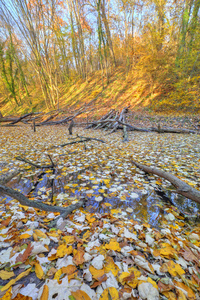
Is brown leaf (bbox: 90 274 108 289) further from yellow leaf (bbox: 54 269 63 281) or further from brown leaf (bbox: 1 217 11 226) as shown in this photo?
brown leaf (bbox: 1 217 11 226)

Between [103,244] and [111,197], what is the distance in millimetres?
871

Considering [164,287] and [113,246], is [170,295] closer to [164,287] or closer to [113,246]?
[164,287]

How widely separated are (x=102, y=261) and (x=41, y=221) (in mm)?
879

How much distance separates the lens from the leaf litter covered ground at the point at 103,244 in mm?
967

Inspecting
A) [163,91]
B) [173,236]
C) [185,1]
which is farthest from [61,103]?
[173,236]

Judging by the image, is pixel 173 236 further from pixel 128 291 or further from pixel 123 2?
pixel 123 2

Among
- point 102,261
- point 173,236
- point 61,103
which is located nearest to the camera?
point 102,261

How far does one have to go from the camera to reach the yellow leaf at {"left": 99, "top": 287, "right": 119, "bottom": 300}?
911 mm

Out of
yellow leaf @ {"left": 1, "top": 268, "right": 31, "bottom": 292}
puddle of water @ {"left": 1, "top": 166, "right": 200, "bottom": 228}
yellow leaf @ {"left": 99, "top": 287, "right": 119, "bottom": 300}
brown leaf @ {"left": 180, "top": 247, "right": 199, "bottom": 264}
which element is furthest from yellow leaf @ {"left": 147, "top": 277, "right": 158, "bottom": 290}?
yellow leaf @ {"left": 1, "top": 268, "right": 31, "bottom": 292}

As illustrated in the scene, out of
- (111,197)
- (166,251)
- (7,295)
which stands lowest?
(111,197)

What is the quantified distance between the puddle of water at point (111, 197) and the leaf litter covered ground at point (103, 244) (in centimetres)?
1

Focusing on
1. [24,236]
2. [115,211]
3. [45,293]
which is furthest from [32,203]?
[115,211]

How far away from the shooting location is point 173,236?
1.46 metres

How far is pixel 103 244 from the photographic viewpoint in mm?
1334
